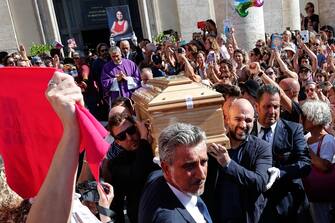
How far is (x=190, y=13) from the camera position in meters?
15.7

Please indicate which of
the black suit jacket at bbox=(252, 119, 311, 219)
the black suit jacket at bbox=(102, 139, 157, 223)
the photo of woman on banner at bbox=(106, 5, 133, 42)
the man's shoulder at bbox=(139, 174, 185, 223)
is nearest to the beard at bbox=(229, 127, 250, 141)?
the black suit jacket at bbox=(252, 119, 311, 219)

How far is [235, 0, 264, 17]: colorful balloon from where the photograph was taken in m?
7.81

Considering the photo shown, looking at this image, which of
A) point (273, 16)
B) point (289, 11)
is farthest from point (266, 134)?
point (289, 11)

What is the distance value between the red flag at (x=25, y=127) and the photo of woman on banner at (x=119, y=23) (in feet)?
26.4

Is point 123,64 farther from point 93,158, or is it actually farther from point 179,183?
point 93,158

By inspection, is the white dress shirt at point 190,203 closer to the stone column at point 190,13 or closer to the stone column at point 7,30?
the stone column at point 7,30

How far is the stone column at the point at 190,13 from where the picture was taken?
15.7 m

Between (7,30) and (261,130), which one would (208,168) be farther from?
(7,30)

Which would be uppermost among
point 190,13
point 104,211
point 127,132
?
point 190,13

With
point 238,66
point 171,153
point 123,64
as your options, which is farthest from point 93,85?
point 171,153

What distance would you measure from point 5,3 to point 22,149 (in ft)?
47.6

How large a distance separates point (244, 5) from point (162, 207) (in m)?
7.03

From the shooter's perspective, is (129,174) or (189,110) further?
(129,174)

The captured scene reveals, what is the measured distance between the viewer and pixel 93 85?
260 inches
